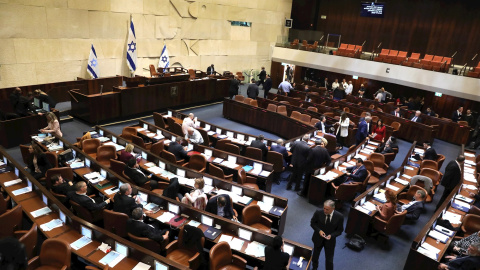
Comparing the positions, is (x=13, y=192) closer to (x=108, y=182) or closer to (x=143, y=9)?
(x=108, y=182)

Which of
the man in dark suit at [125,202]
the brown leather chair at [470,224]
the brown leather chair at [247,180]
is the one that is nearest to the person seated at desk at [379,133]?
the brown leather chair at [470,224]

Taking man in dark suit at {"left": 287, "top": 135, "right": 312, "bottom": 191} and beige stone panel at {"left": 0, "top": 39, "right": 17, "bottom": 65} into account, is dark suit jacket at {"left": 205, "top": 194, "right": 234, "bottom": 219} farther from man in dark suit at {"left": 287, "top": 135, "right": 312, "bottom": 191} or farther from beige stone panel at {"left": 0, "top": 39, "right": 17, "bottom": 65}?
beige stone panel at {"left": 0, "top": 39, "right": 17, "bottom": 65}

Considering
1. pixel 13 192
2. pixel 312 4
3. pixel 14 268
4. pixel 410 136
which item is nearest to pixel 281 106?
pixel 410 136

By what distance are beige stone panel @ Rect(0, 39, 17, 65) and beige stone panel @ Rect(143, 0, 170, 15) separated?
587 cm

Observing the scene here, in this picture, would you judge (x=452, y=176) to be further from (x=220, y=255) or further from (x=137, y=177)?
(x=137, y=177)

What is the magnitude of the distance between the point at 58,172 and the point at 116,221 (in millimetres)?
2061

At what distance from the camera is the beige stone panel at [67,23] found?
40.5 ft

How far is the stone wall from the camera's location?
38.7 ft

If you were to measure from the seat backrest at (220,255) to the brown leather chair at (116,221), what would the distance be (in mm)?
1658

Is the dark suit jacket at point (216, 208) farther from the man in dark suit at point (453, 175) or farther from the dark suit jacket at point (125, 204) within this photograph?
the man in dark suit at point (453, 175)

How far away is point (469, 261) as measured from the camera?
4680 mm

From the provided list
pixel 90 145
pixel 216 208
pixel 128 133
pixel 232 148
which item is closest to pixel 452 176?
pixel 232 148

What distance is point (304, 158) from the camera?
7.82m

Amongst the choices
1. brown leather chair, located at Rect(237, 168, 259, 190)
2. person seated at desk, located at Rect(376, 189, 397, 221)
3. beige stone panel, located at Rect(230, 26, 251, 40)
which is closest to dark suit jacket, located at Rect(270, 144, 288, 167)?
brown leather chair, located at Rect(237, 168, 259, 190)
